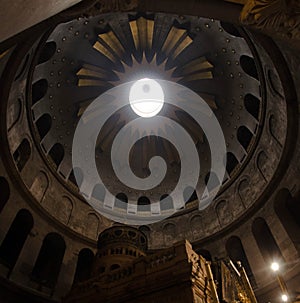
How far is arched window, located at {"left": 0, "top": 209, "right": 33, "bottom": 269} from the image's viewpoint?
14.3 m

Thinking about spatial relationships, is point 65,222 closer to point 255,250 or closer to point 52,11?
point 255,250

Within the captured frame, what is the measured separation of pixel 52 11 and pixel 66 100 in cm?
1838

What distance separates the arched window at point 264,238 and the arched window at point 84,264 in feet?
31.3

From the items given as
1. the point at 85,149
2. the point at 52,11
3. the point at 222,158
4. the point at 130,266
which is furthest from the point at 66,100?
the point at 52,11

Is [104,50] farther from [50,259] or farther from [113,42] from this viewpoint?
[50,259]

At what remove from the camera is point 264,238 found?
49.7ft

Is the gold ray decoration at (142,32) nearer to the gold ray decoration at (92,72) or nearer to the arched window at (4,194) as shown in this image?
the gold ray decoration at (92,72)

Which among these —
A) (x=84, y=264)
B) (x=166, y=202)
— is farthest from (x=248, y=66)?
(x=84, y=264)

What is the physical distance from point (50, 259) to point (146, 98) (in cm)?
1383

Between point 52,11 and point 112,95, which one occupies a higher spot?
point 112,95

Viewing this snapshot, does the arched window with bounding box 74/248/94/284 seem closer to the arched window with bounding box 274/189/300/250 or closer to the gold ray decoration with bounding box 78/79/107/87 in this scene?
the arched window with bounding box 274/189/300/250

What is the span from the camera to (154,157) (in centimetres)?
2423

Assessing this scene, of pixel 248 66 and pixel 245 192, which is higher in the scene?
pixel 248 66

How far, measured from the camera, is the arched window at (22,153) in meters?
14.8
